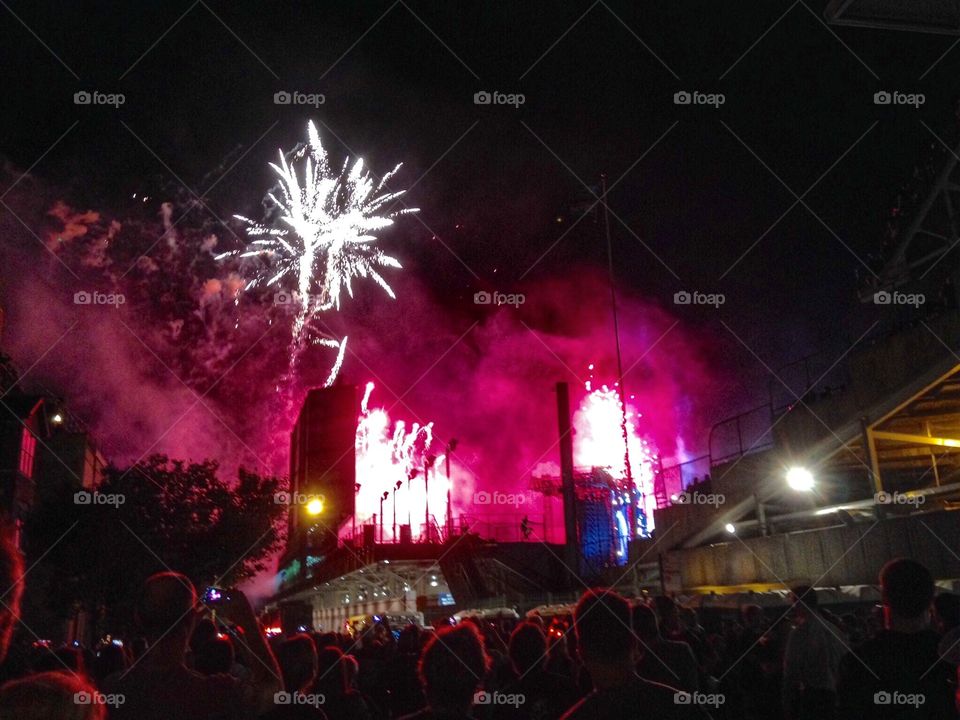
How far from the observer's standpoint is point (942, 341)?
16.9m

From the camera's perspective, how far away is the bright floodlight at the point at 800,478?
20.5m

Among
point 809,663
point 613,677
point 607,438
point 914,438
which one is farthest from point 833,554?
point 607,438

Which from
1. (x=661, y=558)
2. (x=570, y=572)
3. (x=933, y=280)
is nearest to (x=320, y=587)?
(x=570, y=572)

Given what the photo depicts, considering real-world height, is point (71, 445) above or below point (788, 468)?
above

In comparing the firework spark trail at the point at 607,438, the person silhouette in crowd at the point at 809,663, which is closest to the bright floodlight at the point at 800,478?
the person silhouette in crowd at the point at 809,663

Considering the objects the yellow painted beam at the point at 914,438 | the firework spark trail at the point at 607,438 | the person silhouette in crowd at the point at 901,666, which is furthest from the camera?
the firework spark trail at the point at 607,438

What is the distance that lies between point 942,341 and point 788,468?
5.43 metres

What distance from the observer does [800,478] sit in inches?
810

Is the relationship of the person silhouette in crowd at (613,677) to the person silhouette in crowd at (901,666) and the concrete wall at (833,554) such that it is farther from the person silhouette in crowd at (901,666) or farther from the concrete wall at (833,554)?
the concrete wall at (833,554)

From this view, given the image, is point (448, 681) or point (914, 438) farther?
point (914, 438)

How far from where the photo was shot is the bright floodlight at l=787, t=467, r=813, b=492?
67.3ft

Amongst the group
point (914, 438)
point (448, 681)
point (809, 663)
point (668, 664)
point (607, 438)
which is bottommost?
point (809, 663)

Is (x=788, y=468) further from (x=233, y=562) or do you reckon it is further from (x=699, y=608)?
(x=233, y=562)

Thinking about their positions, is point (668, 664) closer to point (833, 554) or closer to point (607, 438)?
point (833, 554)
